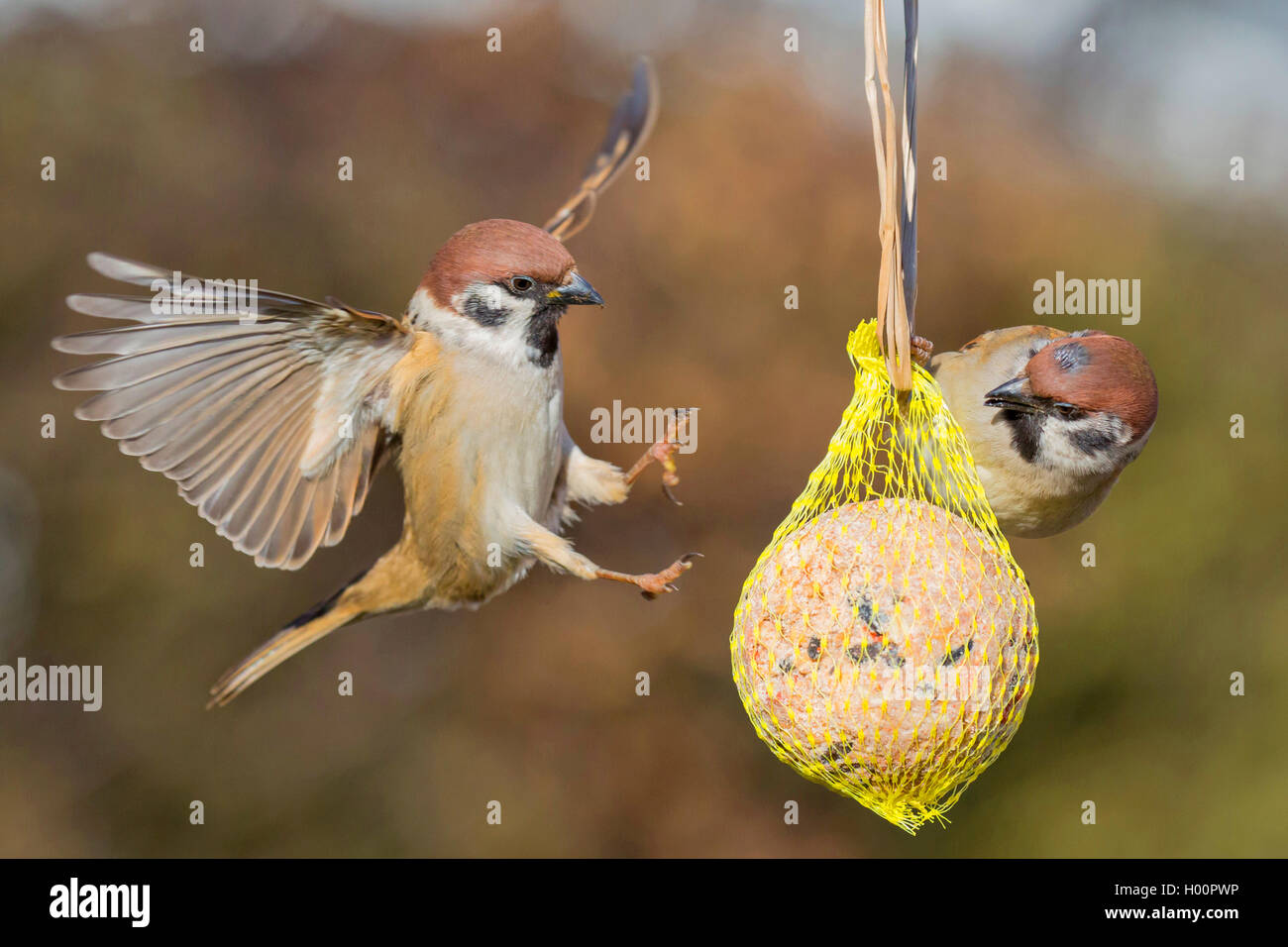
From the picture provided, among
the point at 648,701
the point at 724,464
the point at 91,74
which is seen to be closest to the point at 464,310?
the point at 724,464

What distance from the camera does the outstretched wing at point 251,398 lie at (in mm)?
2580

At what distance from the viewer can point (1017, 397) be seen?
311cm

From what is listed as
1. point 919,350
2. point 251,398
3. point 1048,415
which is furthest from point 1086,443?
point 251,398

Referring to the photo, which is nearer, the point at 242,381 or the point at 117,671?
the point at 242,381

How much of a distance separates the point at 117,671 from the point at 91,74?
3.09m

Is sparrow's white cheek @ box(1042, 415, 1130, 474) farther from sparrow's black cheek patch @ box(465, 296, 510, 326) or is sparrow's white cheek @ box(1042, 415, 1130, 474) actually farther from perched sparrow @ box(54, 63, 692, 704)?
sparrow's black cheek patch @ box(465, 296, 510, 326)

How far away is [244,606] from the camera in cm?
629

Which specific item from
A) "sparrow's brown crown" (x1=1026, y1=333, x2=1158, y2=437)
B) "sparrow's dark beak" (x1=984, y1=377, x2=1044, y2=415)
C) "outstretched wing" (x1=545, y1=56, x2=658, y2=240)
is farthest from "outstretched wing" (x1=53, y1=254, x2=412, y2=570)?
"sparrow's brown crown" (x1=1026, y1=333, x2=1158, y2=437)

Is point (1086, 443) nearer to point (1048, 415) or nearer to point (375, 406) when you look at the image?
point (1048, 415)

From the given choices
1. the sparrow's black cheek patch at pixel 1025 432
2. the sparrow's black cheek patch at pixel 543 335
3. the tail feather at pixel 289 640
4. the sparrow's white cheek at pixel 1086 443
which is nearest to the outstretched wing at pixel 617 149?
the sparrow's black cheek patch at pixel 543 335

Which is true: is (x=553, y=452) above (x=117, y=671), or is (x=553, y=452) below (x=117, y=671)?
above

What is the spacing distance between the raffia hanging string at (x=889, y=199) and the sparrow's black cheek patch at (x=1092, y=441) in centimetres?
84

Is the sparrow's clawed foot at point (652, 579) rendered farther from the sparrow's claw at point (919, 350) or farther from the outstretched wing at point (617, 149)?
the outstretched wing at point (617, 149)

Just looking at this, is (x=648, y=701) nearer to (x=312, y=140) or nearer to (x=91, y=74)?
(x=312, y=140)
